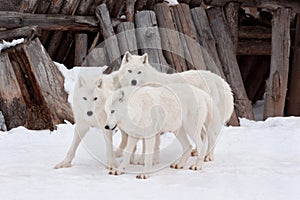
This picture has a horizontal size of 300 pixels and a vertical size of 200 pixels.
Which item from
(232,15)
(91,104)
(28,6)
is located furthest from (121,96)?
(232,15)

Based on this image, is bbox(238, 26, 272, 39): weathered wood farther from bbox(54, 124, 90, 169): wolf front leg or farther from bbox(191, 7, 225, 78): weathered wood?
bbox(54, 124, 90, 169): wolf front leg

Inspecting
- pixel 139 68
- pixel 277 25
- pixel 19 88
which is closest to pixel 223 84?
pixel 139 68

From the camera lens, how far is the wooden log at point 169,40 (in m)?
7.40

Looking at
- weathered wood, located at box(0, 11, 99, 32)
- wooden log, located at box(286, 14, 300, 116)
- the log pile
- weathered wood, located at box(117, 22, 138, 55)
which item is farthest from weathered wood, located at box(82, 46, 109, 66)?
wooden log, located at box(286, 14, 300, 116)

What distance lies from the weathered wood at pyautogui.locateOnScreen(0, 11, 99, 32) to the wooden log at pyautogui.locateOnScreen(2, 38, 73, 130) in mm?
534

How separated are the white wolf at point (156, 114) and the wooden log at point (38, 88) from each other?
7.03 feet

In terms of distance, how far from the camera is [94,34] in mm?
7586

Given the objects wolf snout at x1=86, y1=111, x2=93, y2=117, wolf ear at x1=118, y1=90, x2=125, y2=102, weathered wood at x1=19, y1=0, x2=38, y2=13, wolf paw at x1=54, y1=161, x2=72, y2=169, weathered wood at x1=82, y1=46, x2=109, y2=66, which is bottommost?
wolf paw at x1=54, y1=161, x2=72, y2=169

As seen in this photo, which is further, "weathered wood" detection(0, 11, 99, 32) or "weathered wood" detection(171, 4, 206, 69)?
"weathered wood" detection(171, 4, 206, 69)

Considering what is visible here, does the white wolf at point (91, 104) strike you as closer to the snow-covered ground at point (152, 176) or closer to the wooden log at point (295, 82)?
the snow-covered ground at point (152, 176)

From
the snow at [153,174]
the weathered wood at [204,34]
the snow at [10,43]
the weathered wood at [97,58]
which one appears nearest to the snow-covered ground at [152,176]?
the snow at [153,174]

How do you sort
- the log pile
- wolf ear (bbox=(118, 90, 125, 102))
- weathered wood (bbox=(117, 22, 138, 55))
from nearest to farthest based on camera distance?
1. wolf ear (bbox=(118, 90, 125, 102))
2. the log pile
3. weathered wood (bbox=(117, 22, 138, 55))

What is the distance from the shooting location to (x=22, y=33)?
256 inches

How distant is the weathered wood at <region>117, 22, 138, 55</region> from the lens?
23.6 ft
